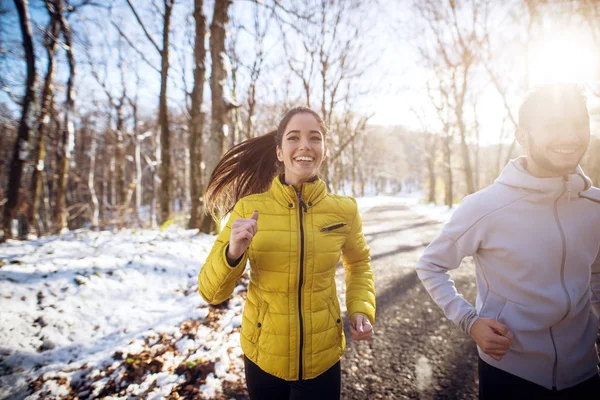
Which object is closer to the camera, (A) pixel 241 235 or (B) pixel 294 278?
(A) pixel 241 235

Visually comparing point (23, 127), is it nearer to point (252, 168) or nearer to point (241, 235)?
point (252, 168)

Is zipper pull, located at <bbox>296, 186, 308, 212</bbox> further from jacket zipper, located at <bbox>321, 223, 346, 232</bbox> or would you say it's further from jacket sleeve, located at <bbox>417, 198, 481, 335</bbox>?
jacket sleeve, located at <bbox>417, 198, 481, 335</bbox>

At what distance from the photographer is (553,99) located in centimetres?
139

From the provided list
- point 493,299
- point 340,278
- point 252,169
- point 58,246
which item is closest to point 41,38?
point 58,246

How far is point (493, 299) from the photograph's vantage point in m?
1.56

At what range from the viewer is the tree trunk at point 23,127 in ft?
22.5

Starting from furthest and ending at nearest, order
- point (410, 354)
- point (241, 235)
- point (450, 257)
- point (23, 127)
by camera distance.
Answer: point (23, 127)
point (410, 354)
point (450, 257)
point (241, 235)

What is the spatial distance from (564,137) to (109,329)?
4.89 m

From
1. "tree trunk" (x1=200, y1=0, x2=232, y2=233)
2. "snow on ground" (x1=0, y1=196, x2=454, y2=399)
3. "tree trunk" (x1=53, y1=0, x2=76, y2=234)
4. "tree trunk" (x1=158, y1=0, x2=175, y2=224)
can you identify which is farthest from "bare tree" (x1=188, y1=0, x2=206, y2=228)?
"tree trunk" (x1=53, y1=0, x2=76, y2=234)

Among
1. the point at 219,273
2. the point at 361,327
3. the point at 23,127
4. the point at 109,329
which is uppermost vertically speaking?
the point at 23,127

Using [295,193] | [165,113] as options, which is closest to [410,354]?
[295,193]

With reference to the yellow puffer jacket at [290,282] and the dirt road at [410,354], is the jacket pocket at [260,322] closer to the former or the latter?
the yellow puffer jacket at [290,282]

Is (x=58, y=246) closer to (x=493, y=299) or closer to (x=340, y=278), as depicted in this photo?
(x=340, y=278)

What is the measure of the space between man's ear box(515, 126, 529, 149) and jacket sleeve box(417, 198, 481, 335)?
1.44 feet
